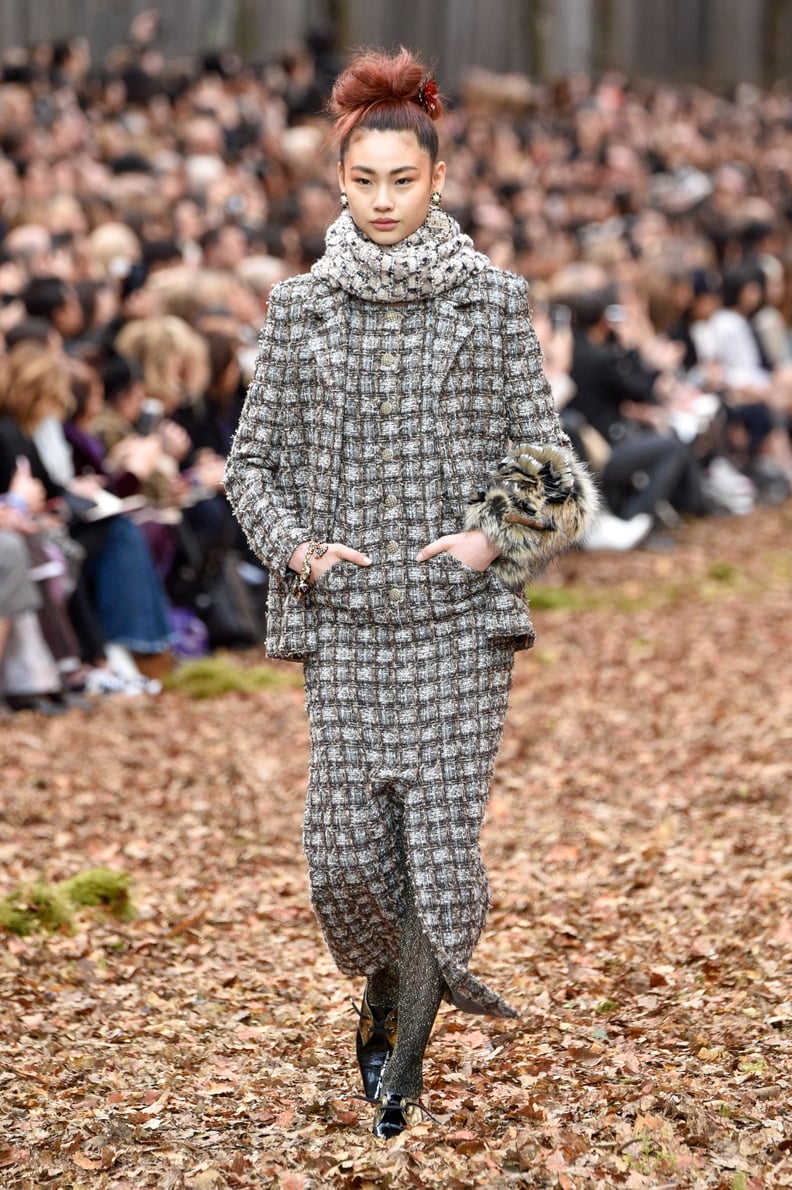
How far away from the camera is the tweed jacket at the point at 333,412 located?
427cm

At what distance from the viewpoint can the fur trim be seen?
166 inches

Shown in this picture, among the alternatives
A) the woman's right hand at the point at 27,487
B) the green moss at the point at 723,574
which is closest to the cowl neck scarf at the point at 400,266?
the woman's right hand at the point at 27,487

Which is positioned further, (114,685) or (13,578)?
(114,685)

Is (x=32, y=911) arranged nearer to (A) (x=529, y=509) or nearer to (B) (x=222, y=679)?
(A) (x=529, y=509)

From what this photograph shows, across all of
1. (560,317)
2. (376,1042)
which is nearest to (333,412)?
(376,1042)

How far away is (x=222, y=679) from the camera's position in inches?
394

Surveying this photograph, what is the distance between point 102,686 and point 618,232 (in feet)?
40.4

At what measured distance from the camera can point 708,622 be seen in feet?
37.1

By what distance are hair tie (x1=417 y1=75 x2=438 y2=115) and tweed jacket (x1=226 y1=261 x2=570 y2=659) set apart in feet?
1.30

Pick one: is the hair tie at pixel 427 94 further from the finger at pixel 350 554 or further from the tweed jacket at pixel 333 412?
the finger at pixel 350 554

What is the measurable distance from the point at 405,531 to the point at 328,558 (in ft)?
0.59

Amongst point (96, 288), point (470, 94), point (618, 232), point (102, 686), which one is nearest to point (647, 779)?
point (102, 686)

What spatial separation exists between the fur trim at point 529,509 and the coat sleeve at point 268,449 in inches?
16.2

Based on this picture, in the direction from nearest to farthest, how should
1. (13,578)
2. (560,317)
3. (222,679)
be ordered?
(13,578), (222,679), (560,317)
